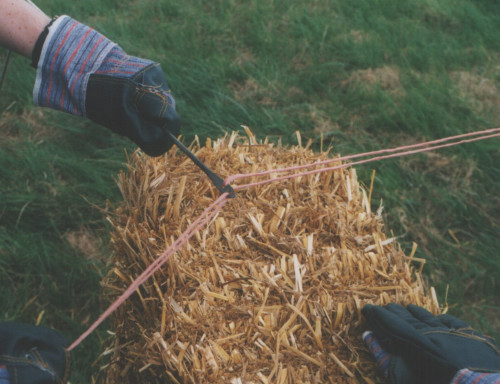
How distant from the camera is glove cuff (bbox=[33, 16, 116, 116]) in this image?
144 cm

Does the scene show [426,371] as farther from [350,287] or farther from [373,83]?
[373,83]

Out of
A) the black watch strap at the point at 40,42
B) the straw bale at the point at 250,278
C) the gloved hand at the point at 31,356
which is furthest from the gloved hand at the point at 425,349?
the black watch strap at the point at 40,42

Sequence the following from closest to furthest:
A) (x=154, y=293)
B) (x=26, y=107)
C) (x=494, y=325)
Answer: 1. (x=154, y=293)
2. (x=494, y=325)
3. (x=26, y=107)

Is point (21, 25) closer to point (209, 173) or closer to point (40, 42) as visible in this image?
point (40, 42)

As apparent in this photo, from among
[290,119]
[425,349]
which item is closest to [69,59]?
[425,349]

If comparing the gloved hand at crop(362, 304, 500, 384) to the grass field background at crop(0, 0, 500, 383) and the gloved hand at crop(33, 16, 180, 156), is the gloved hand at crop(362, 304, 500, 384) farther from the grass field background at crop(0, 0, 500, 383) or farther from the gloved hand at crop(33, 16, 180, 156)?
the grass field background at crop(0, 0, 500, 383)

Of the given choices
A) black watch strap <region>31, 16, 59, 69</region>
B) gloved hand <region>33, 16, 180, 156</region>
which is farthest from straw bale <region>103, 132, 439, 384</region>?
black watch strap <region>31, 16, 59, 69</region>

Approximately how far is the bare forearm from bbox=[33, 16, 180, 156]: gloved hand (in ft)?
0.14

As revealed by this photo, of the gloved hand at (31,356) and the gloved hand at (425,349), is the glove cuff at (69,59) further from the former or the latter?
the gloved hand at (425,349)

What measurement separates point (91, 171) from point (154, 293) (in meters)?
1.30

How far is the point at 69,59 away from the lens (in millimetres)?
1456

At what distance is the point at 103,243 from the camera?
2.41m

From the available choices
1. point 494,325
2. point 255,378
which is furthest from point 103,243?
point 494,325

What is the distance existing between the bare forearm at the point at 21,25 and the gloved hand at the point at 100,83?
4cm
